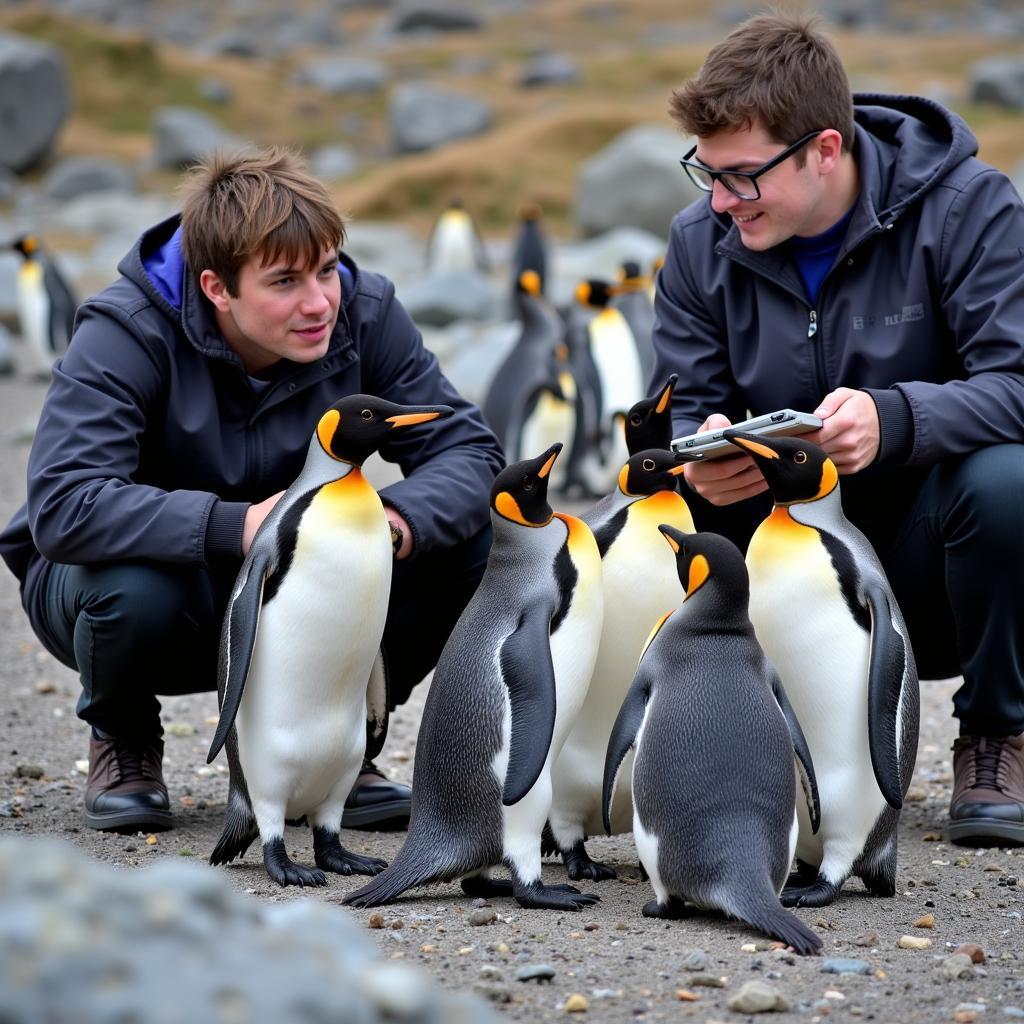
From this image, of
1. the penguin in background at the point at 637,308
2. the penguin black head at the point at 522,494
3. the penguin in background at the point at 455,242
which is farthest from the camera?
the penguin in background at the point at 455,242

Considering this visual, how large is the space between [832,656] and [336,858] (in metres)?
1.01

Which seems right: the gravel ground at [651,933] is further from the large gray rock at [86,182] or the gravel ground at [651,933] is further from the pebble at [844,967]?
the large gray rock at [86,182]

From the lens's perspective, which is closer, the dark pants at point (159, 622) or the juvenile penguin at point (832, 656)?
the juvenile penguin at point (832, 656)

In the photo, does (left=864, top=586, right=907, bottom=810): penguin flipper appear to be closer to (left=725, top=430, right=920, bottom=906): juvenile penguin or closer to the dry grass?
(left=725, top=430, right=920, bottom=906): juvenile penguin

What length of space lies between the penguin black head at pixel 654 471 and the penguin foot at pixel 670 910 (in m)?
0.88

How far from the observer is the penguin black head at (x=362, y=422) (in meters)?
2.89

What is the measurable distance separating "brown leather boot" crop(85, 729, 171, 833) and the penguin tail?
332mm

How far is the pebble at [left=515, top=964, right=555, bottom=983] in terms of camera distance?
2.22 meters

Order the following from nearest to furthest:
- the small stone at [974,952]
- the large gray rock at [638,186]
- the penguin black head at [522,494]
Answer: the small stone at [974,952], the penguin black head at [522,494], the large gray rock at [638,186]

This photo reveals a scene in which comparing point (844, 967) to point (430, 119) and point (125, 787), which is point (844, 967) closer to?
point (125, 787)

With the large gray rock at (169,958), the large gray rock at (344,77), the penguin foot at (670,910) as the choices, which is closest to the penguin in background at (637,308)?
the penguin foot at (670,910)

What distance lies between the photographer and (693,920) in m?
2.57

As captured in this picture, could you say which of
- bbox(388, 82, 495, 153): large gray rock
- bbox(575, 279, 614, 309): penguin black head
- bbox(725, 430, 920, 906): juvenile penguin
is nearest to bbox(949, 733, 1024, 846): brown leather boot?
bbox(725, 430, 920, 906): juvenile penguin

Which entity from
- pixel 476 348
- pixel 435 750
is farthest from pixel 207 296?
pixel 476 348
